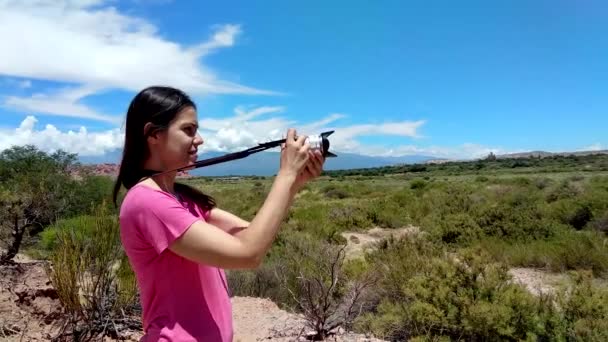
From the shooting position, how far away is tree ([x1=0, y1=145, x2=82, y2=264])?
1063 centimetres

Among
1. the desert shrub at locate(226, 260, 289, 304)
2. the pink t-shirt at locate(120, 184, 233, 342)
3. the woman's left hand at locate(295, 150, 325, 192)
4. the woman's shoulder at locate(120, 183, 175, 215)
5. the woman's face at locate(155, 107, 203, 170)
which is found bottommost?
the desert shrub at locate(226, 260, 289, 304)

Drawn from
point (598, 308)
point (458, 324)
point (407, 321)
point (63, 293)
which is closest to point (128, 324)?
point (63, 293)

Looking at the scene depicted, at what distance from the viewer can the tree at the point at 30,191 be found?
10.6m

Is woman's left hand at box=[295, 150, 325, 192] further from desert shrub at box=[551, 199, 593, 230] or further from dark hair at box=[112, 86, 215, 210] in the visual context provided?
desert shrub at box=[551, 199, 593, 230]

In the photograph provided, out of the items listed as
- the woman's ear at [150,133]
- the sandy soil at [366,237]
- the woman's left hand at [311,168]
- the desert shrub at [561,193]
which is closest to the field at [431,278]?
the sandy soil at [366,237]

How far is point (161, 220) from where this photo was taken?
1576mm

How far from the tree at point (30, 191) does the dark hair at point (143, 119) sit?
699 cm

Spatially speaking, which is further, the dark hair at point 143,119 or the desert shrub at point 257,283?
the desert shrub at point 257,283

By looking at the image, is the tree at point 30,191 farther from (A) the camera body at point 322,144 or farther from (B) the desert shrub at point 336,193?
(B) the desert shrub at point 336,193

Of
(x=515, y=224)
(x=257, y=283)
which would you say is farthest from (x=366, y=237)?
(x=257, y=283)

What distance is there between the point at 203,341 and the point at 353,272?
23.6 ft

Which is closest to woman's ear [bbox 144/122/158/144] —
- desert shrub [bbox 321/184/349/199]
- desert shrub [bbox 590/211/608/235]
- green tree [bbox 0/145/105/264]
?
green tree [bbox 0/145/105/264]

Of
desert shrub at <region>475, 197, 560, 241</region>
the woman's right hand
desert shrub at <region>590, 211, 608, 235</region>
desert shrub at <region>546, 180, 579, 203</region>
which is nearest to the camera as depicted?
the woman's right hand

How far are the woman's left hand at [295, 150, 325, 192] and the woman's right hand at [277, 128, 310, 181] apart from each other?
2 centimetres
